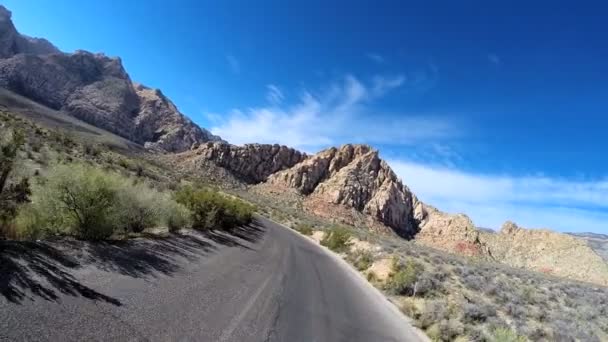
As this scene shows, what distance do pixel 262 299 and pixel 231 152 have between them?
120 metres

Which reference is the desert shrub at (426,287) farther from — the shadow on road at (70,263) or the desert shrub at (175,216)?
the desert shrub at (175,216)

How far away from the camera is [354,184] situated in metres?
113

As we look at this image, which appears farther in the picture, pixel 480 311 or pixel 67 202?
pixel 480 311

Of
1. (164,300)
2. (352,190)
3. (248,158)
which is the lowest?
(164,300)

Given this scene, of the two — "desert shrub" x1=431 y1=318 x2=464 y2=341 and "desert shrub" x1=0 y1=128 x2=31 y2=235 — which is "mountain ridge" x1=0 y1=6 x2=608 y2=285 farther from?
"desert shrub" x1=0 y1=128 x2=31 y2=235

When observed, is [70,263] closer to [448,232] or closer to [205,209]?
[205,209]

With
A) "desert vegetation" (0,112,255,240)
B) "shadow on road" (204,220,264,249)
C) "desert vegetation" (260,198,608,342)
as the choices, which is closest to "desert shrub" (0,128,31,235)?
"desert vegetation" (0,112,255,240)

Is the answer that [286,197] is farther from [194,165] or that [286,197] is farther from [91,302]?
[91,302]

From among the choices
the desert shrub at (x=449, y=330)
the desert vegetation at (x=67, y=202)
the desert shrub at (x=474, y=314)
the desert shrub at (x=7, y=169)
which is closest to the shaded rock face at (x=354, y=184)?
the desert shrub at (x=474, y=314)

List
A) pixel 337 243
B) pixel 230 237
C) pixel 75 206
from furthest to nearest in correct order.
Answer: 1. pixel 337 243
2. pixel 230 237
3. pixel 75 206

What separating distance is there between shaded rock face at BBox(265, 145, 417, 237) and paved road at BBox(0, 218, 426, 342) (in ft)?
280

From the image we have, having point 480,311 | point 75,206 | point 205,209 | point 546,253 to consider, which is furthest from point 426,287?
point 546,253

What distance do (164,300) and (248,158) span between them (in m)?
123

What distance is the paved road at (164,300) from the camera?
5848 mm
